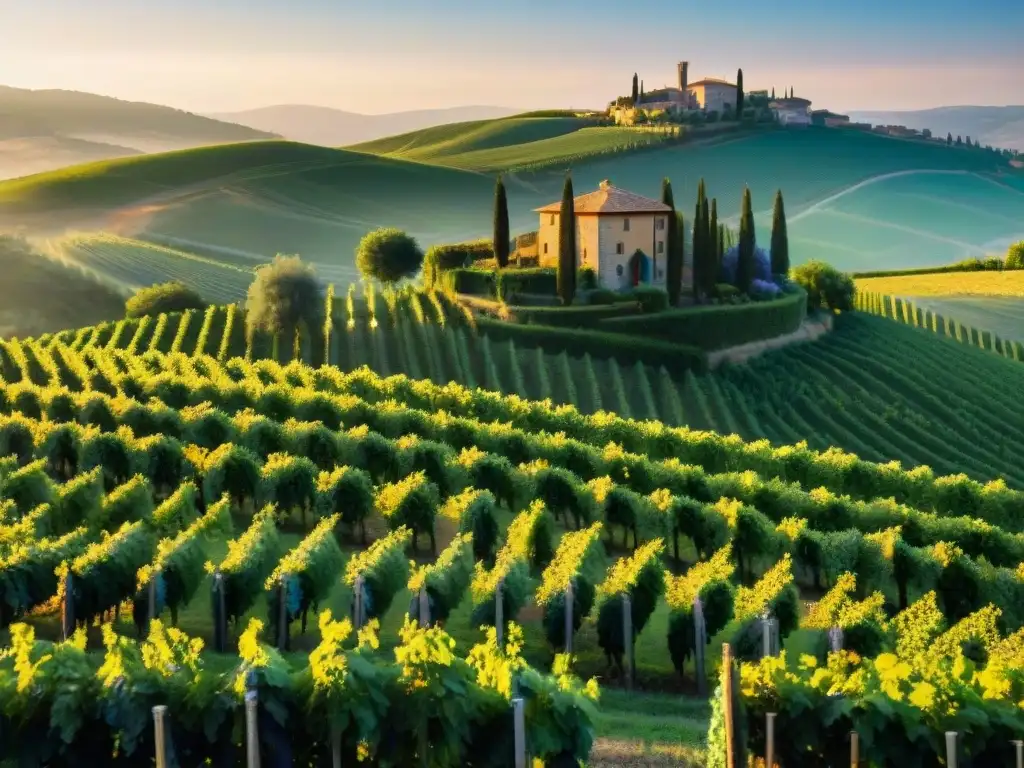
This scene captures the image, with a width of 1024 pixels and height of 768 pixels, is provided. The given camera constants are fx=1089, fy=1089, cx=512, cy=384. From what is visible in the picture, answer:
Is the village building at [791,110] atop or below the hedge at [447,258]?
atop

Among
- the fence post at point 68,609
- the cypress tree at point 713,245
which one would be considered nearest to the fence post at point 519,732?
the fence post at point 68,609

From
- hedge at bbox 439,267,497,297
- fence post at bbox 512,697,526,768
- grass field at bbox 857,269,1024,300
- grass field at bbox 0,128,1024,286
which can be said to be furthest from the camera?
grass field at bbox 0,128,1024,286

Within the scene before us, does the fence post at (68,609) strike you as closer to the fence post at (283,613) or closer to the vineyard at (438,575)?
the vineyard at (438,575)

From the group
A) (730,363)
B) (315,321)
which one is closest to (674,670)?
(730,363)

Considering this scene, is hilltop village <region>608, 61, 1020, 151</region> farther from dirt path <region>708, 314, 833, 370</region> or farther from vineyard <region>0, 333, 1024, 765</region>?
vineyard <region>0, 333, 1024, 765</region>

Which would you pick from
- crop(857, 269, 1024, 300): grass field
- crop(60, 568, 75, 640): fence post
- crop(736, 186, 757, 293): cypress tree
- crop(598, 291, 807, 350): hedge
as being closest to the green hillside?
crop(857, 269, 1024, 300): grass field

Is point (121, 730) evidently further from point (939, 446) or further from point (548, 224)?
point (548, 224)
